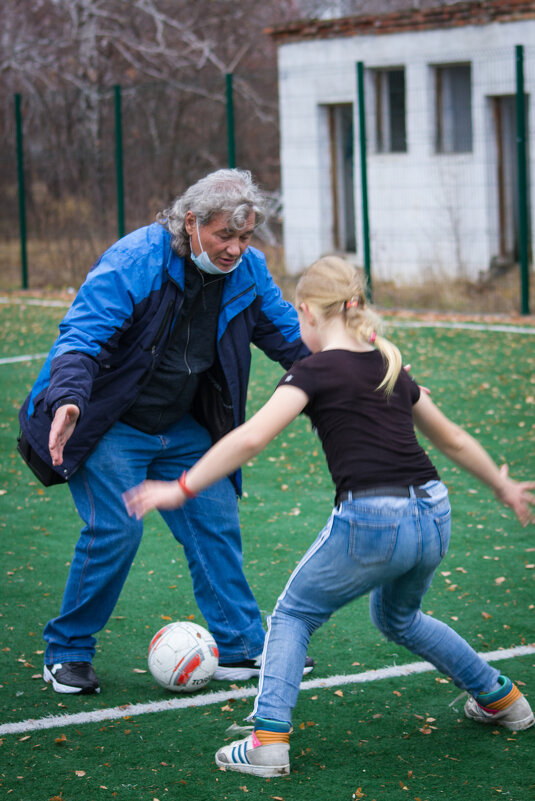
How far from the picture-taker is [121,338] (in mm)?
4039

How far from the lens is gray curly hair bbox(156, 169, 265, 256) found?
393 centimetres

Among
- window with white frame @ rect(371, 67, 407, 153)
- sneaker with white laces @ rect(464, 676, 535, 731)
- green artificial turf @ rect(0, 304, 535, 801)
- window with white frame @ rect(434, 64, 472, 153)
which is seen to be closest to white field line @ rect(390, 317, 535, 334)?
green artificial turf @ rect(0, 304, 535, 801)

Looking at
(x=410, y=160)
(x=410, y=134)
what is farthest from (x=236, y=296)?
(x=410, y=134)

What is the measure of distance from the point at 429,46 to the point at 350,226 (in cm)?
352

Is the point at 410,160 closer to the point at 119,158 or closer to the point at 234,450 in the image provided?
the point at 119,158

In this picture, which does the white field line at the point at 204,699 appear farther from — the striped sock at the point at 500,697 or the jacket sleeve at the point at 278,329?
the jacket sleeve at the point at 278,329

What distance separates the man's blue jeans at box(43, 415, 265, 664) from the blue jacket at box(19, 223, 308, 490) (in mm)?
110

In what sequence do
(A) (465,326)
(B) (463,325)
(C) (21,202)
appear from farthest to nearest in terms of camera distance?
(C) (21,202), (B) (463,325), (A) (465,326)

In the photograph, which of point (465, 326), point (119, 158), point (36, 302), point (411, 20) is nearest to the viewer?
point (465, 326)

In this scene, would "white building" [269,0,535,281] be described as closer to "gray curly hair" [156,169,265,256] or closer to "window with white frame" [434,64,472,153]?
"window with white frame" [434,64,472,153]

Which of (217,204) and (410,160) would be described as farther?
(410,160)

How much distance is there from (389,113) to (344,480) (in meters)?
17.2

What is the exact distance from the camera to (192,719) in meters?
3.99

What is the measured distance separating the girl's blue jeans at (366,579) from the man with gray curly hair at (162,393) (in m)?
0.92
